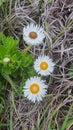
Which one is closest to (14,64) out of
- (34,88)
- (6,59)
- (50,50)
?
(6,59)

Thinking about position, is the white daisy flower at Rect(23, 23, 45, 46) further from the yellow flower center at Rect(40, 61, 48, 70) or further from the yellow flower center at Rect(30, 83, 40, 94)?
the yellow flower center at Rect(30, 83, 40, 94)

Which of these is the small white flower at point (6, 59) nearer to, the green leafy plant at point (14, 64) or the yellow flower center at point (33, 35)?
the green leafy plant at point (14, 64)

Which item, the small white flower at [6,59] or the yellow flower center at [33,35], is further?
the yellow flower center at [33,35]

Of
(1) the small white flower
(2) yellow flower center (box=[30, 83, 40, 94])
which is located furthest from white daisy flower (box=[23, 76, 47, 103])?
(1) the small white flower

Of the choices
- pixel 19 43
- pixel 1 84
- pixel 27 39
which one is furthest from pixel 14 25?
pixel 1 84

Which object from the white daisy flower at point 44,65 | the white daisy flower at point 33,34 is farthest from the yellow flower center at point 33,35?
the white daisy flower at point 44,65

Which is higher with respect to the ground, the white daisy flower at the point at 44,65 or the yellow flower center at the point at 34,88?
the white daisy flower at the point at 44,65

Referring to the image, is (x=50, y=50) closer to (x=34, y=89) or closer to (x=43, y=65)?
(x=43, y=65)
